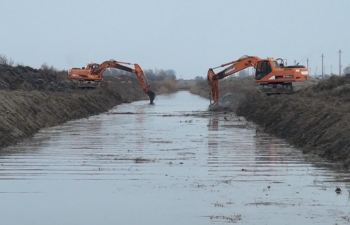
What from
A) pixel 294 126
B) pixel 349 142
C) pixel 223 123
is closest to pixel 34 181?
pixel 349 142

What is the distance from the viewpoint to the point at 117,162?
1462cm

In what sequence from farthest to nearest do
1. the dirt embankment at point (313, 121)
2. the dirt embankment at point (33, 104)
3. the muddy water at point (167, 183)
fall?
the dirt embankment at point (33, 104) → the dirt embankment at point (313, 121) → the muddy water at point (167, 183)

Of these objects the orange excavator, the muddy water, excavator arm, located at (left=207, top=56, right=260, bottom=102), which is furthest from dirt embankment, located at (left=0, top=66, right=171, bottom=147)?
excavator arm, located at (left=207, top=56, right=260, bottom=102)

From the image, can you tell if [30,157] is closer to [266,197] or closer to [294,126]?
[266,197]

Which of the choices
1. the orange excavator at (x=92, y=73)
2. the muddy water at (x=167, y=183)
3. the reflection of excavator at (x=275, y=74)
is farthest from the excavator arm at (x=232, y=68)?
the muddy water at (x=167, y=183)

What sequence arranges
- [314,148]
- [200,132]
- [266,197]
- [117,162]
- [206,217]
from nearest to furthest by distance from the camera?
[206,217] < [266,197] < [117,162] < [314,148] < [200,132]

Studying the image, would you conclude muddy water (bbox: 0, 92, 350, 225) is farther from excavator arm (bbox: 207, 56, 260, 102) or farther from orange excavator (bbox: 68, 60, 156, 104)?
orange excavator (bbox: 68, 60, 156, 104)

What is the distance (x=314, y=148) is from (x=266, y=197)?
247 inches

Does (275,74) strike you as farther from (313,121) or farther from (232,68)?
(313,121)

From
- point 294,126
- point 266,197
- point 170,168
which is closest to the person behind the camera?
point 266,197

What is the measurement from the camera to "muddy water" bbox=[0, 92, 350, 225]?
9055 millimetres

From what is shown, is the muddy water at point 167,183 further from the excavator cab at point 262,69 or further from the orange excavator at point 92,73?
the orange excavator at point 92,73

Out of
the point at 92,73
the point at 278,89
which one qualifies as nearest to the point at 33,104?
the point at 278,89

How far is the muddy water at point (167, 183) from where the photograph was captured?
9.05 meters
